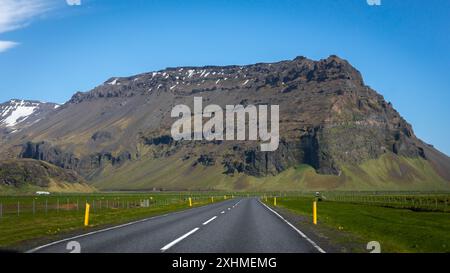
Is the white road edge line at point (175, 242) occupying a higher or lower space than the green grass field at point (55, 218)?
higher

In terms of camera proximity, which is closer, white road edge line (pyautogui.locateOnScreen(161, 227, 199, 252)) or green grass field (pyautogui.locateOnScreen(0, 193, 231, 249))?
white road edge line (pyautogui.locateOnScreen(161, 227, 199, 252))

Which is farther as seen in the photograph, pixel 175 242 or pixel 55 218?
pixel 55 218

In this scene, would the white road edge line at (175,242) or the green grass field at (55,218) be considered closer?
the white road edge line at (175,242)

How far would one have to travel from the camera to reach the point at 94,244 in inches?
703

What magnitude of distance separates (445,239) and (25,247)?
18551 millimetres

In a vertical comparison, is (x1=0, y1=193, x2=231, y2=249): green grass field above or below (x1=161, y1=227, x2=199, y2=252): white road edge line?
below

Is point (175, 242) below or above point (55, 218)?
above
